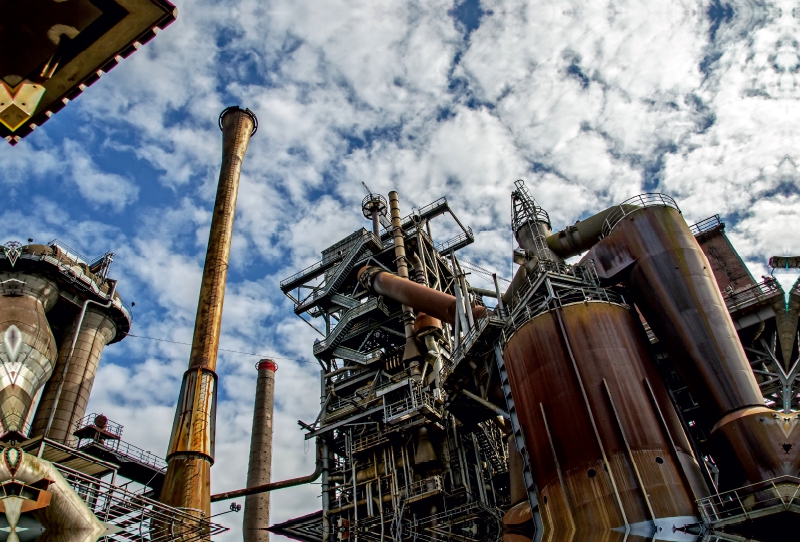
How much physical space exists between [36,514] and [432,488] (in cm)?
2266

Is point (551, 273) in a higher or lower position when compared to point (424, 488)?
higher

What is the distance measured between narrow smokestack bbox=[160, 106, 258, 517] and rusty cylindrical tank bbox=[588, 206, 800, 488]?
15833 mm

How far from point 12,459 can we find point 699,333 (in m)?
19.6

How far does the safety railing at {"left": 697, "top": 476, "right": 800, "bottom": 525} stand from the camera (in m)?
15.7

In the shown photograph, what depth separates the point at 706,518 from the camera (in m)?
Result: 16.4

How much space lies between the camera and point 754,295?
24.5 metres

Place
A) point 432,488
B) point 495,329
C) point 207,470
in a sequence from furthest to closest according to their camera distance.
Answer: point 432,488, point 495,329, point 207,470

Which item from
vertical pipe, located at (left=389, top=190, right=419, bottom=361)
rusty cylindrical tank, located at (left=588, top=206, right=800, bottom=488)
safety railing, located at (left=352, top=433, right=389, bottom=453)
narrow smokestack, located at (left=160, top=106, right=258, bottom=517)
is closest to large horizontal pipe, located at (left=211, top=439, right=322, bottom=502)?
safety railing, located at (left=352, top=433, right=389, bottom=453)

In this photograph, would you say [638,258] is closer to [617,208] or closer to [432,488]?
[617,208]

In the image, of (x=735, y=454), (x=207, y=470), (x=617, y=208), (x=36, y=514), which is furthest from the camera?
(x=617, y=208)

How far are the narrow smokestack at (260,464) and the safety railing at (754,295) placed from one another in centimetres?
3429

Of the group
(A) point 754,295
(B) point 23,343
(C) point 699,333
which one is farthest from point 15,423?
(A) point 754,295

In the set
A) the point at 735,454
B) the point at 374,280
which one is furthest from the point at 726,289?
the point at 374,280

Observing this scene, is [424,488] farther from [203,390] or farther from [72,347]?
[72,347]
